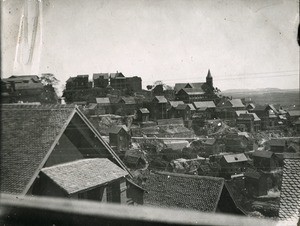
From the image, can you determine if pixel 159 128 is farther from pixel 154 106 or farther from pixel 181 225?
pixel 181 225

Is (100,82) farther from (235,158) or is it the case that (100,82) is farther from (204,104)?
(235,158)

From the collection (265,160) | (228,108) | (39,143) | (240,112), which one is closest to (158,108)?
(228,108)

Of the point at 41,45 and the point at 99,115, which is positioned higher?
the point at 41,45

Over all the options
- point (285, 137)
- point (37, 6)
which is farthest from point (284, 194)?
point (285, 137)

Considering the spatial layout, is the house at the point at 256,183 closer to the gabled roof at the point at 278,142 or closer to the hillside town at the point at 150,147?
the hillside town at the point at 150,147

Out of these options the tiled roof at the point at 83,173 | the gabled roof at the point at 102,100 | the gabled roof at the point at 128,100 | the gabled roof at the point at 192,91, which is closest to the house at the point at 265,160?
the gabled roof at the point at 128,100

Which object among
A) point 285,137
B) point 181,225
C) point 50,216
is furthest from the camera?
point 285,137
